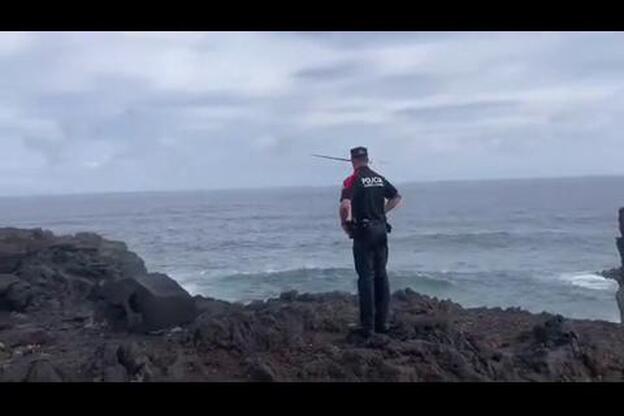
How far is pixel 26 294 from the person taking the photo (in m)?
12.6

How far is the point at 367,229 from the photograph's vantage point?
7977 millimetres

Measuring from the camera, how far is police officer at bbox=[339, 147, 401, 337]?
796 cm

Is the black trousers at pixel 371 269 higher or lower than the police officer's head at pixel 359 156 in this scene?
lower

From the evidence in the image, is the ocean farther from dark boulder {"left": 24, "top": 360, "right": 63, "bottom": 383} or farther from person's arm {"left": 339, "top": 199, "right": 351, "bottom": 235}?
dark boulder {"left": 24, "top": 360, "right": 63, "bottom": 383}

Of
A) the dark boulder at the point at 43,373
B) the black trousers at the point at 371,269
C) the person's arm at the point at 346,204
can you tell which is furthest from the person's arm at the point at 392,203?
the dark boulder at the point at 43,373

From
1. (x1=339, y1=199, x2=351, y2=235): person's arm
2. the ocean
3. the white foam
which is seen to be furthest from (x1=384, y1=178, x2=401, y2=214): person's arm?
the white foam

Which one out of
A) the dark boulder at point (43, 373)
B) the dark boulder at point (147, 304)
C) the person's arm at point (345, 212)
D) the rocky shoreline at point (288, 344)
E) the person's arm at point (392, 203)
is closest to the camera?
the dark boulder at point (43, 373)

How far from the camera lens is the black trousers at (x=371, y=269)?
7.96m

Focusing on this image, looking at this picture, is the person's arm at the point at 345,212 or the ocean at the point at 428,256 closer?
the person's arm at the point at 345,212

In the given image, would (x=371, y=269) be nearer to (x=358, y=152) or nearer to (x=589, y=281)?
(x=358, y=152)

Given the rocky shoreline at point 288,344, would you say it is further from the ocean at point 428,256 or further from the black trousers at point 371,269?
the ocean at point 428,256

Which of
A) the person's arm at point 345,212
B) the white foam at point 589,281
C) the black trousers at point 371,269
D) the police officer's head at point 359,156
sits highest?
the police officer's head at point 359,156

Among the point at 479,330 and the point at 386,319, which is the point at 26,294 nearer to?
the point at 386,319
